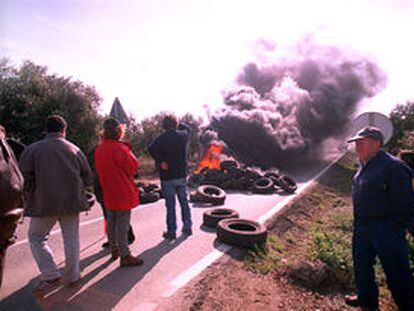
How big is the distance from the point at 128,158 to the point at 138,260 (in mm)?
1564

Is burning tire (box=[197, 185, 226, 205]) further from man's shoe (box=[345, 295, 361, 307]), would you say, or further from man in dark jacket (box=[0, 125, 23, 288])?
man in dark jacket (box=[0, 125, 23, 288])

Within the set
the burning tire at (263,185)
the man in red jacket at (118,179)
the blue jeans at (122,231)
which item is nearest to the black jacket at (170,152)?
the man in red jacket at (118,179)

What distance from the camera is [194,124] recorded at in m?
25.8

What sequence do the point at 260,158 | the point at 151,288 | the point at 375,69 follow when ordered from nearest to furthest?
the point at 151,288
the point at 260,158
the point at 375,69

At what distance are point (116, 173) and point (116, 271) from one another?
1434 mm

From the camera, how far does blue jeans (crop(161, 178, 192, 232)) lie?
651 centimetres

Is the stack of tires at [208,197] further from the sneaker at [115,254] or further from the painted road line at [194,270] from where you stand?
the sneaker at [115,254]

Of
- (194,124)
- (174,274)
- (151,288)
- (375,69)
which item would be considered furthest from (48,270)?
(375,69)

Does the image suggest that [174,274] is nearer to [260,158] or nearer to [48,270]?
[48,270]

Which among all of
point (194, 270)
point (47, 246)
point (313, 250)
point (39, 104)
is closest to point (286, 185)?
point (313, 250)

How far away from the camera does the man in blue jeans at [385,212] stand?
3514 mm

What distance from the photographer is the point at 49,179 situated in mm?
4195

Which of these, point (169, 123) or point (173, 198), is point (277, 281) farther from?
point (169, 123)

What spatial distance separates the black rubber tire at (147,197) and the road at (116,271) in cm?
212
